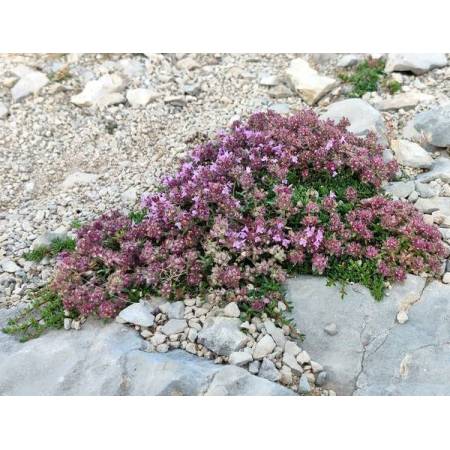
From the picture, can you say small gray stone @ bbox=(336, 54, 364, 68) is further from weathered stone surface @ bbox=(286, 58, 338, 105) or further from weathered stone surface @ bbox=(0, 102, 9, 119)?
weathered stone surface @ bbox=(0, 102, 9, 119)

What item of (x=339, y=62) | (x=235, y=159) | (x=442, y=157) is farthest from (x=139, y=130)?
(x=442, y=157)

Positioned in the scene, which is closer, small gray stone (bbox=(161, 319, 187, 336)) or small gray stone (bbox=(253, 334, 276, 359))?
small gray stone (bbox=(253, 334, 276, 359))

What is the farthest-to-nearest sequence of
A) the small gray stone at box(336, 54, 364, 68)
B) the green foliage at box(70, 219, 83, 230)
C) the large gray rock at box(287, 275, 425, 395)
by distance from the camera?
the small gray stone at box(336, 54, 364, 68)
the green foliage at box(70, 219, 83, 230)
the large gray rock at box(287, 275, 425, 395)

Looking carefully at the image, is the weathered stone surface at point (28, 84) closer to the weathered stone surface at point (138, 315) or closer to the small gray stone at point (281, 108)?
the small gray stone at point (281, 108)

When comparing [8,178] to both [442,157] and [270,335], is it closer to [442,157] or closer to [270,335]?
[270,335]

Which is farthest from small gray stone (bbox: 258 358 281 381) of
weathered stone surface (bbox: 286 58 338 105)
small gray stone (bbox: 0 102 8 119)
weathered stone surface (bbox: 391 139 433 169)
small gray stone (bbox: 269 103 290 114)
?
small gray stone (bbox: 0 102 8 119)

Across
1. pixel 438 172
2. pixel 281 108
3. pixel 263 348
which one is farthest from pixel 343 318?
pixel 281 108

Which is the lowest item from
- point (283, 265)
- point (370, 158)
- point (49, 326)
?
point (49, 326)
